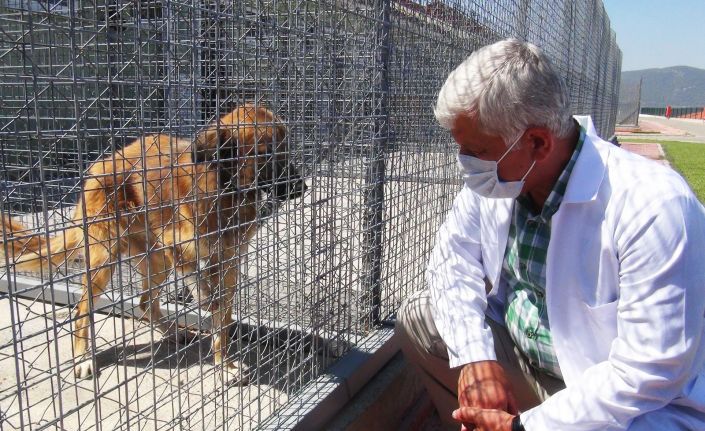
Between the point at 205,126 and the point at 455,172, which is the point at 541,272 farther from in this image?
the point at 455,172

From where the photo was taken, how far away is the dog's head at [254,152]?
2.12 metres

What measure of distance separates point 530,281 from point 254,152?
114 centimetres

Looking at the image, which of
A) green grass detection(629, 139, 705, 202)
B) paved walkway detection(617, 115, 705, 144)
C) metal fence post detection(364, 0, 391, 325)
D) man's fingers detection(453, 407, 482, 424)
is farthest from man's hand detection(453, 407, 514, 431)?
paved walkway detection(617, 115, 705, 144)

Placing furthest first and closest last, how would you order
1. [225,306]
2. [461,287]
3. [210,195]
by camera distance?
[225,306], [461,287], [210,195]

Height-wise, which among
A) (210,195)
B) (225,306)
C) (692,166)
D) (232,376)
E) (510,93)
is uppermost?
(510,93)

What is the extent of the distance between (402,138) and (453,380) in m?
1.42

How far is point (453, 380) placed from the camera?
8.12 feet

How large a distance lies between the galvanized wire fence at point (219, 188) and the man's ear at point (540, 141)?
2.99 ft

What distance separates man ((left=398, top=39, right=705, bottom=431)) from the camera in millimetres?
1598

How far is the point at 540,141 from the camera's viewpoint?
5.96 feet

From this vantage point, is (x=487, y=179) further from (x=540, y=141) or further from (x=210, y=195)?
(x=210, y=195)

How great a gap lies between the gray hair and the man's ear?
2 cm

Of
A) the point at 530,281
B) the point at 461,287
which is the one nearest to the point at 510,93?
the point at 530,281

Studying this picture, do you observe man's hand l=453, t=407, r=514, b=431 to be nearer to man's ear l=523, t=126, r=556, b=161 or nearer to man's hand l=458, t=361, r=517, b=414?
man's hand l=458, t=361, r=517, b=414
